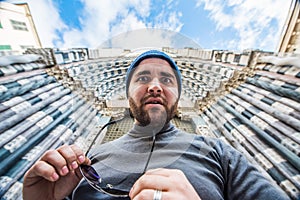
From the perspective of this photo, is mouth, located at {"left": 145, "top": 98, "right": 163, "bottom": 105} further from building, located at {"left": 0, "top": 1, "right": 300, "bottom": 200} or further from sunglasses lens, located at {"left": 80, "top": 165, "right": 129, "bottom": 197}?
sunglasses lens, located at {"left": 80, "top": 165, "right": 129, "bottom": 197}

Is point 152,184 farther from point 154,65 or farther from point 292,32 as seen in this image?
point 292,32

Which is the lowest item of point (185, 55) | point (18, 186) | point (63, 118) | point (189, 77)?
point (18, 186)

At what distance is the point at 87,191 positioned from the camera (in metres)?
0.39

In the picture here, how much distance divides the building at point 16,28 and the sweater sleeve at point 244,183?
5.21 m

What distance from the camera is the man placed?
1.13 feet

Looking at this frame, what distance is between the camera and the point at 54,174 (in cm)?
31

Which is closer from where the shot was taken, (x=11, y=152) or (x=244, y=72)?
(x=11, y=152)

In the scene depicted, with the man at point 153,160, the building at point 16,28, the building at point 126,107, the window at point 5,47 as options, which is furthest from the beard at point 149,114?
the window at point 5,47

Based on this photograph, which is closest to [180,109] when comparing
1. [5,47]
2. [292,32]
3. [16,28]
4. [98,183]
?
[98,183]

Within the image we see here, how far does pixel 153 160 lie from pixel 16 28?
6.05m

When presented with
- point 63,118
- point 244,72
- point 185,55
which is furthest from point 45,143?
point 244,72

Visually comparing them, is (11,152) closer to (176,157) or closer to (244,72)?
(176,157)

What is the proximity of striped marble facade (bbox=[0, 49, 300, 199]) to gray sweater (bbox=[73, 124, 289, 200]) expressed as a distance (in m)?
0.21

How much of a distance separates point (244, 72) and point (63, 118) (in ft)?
9.88
